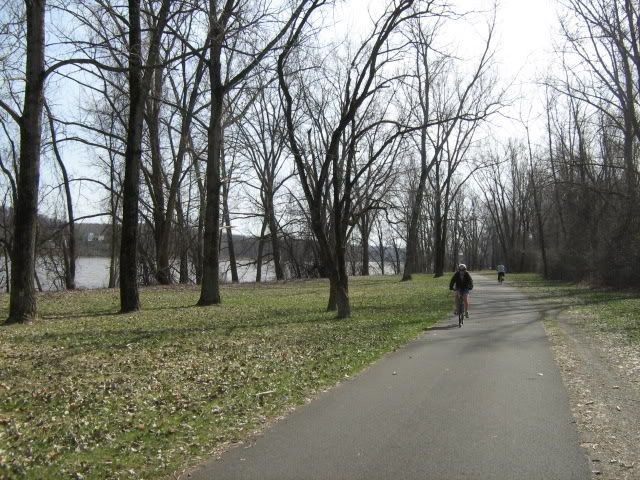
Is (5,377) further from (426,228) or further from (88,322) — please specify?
(426,228)

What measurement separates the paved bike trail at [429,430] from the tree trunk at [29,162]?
935 cm

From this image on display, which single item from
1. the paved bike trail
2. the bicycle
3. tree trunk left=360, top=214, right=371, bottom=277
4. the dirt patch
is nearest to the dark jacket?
the bicycle

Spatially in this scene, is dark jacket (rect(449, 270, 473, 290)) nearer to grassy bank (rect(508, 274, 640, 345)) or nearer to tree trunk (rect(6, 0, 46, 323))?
grassy bank (rect(508, 274, 640, 345))

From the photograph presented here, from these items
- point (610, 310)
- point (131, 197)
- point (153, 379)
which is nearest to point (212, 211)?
point (131, 197)

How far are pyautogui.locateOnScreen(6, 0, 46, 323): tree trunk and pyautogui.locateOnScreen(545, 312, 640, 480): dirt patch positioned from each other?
1209 centimetres

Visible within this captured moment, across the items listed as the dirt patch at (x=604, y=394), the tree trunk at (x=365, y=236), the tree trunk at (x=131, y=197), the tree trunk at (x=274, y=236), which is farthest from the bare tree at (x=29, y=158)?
the tree trunk at (x=365, y=236)

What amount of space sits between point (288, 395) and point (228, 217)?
3766 centimetres

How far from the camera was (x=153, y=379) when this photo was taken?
27.0 feet

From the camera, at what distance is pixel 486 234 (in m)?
116

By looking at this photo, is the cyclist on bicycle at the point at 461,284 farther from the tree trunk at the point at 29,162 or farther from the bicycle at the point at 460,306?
the tree trunk at the point at 29,162

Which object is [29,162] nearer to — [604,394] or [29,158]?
[29,158]

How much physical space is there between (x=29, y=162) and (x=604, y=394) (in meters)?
12.9

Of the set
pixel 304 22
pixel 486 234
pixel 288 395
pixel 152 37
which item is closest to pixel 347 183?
pixel 304 22

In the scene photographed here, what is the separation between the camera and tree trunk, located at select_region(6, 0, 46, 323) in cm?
1386
